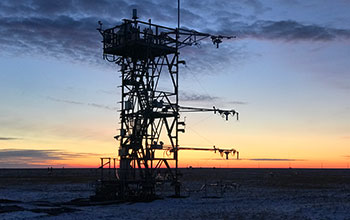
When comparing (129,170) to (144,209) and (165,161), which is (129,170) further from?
(144,209)

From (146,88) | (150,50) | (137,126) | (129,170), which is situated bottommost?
(129,170)

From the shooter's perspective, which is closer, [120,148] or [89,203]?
[89,203]

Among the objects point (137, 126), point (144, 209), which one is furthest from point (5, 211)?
point (137, 126)

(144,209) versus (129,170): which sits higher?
(129,170)

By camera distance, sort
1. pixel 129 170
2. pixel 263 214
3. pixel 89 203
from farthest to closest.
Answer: pixel 129 170, pixel 89 203, pixel 263 214

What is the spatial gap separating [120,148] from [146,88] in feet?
20.7

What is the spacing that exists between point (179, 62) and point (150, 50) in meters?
3.31

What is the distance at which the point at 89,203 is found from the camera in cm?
4041

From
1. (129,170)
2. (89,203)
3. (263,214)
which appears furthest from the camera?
(129,170)

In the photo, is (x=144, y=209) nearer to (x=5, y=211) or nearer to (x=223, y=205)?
(x=223, y=205)

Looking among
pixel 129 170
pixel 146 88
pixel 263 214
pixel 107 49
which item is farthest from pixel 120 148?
pixel 263 214

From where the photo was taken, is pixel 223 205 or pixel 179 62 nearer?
Result: pixel 223 205

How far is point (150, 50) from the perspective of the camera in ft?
149

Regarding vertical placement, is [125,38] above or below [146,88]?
above
